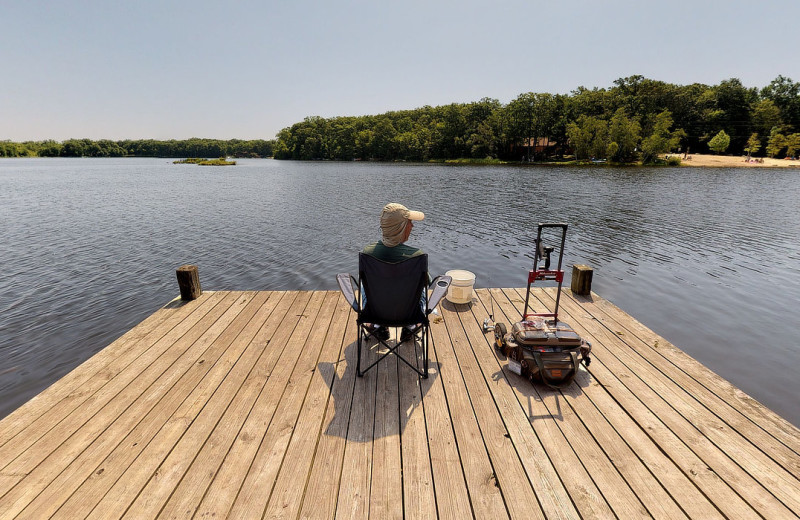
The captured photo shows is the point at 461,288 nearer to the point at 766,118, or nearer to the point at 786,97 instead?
the point at 766,118

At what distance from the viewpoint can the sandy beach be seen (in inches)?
2267

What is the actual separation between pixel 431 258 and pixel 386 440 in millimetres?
10212

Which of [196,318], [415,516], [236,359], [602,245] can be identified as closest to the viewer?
[415,516]

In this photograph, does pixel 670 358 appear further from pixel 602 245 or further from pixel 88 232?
pixel 88 232

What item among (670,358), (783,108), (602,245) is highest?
(783,108)

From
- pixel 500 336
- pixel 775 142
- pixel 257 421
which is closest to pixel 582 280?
pixel 500 336

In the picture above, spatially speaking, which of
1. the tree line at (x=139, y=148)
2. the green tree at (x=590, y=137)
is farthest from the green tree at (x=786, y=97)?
the tree line at (x=139, y=148)

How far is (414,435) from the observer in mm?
2969

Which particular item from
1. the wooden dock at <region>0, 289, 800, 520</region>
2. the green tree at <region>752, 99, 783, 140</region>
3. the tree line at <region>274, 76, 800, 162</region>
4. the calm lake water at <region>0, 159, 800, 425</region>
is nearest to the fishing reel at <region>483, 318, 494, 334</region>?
the wooden dock at <region>0, 289, 800, 520</region>

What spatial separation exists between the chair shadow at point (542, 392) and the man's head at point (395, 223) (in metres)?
1.87

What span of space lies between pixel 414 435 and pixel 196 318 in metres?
4.07

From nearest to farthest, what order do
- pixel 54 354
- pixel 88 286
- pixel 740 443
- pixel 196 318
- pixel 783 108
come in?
1. pixel 740 443
2. pixel 196 318
3. pixel 54 354
4. pixel 88 286
5. pixel 783 108

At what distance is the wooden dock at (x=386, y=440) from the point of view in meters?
→ 2.37

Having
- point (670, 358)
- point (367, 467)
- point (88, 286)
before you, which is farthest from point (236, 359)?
point (88, 286)
